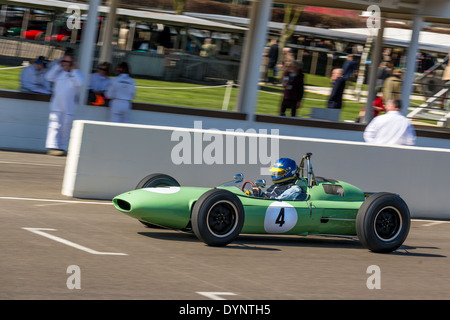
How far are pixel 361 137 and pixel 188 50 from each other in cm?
435

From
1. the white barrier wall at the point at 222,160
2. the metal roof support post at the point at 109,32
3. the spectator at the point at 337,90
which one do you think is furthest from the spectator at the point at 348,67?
the white barrier wall at the point at 222,160

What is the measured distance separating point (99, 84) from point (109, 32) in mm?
2074

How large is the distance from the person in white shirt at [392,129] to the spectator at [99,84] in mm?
5740

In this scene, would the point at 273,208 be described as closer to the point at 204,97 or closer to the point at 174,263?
the point at 174,263

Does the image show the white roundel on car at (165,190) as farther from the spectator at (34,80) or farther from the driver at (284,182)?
the spectator at (34,80)

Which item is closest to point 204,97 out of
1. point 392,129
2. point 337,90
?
point 337,90

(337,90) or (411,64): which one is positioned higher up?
(411,64)

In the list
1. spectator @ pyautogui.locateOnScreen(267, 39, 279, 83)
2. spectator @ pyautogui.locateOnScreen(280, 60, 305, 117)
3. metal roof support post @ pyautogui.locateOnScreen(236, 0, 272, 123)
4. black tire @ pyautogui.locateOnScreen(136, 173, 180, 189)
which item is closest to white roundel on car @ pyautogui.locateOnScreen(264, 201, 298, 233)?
black tire @ pyautogui.locateOnScreen(136, 173, 180, 189)

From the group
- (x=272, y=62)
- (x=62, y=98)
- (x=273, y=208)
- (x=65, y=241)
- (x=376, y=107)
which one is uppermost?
(x=272, y=62)

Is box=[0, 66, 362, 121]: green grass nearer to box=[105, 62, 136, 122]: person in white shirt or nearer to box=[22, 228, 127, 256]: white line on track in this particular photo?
box=[105, 62, 136, 122]: person in white shirt

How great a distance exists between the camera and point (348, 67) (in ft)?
61.3

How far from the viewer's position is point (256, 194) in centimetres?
870

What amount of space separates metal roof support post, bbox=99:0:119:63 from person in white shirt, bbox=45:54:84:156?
7.69ft

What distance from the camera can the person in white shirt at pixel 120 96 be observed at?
50.1 feet
